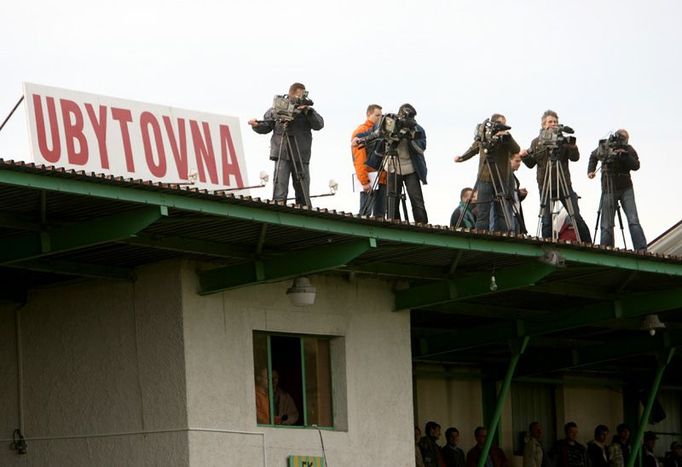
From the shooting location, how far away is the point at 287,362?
2155cm

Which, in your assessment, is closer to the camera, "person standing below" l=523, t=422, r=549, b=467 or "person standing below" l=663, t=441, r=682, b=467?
"person standing below" l=523, t=422, r=549, b=467

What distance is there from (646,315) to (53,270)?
30.6 feet

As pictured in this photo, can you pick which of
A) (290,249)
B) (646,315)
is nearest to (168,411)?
(290,249)

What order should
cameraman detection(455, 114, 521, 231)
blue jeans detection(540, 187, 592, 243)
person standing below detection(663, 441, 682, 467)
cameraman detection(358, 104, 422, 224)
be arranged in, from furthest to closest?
person standing below detection(663, 441, 682, 467), blue jeans detection(540, 187, 592, 243), cameraman detection(455, 114, 521, 231), cameraman detection(358, 104, 422, 224)

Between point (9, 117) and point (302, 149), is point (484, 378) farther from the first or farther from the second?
point (9, 117)

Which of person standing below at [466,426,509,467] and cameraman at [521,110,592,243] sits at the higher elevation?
cameraman at [521,110,592,243]

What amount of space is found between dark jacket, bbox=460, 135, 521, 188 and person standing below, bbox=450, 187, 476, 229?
1.20 meters

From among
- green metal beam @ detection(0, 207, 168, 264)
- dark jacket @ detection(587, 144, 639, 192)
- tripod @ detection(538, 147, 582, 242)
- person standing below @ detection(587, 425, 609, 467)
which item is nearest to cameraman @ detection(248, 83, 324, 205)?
tripod @ detection(538, 147, 582, 242)

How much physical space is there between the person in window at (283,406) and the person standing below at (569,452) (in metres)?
7.66

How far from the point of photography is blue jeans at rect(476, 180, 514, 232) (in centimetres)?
2333

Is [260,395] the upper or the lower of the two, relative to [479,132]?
lower

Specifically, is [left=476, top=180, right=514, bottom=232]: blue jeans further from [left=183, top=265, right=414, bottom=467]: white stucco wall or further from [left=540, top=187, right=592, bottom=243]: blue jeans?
[left=183, top=265, right=414, bottom=467]: white stucco wall

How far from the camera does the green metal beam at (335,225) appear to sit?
16672mm

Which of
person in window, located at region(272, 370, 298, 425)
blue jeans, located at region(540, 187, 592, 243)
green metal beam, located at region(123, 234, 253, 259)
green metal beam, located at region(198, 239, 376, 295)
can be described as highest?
blue jeans, located at region(540, 187, 592, 243)
